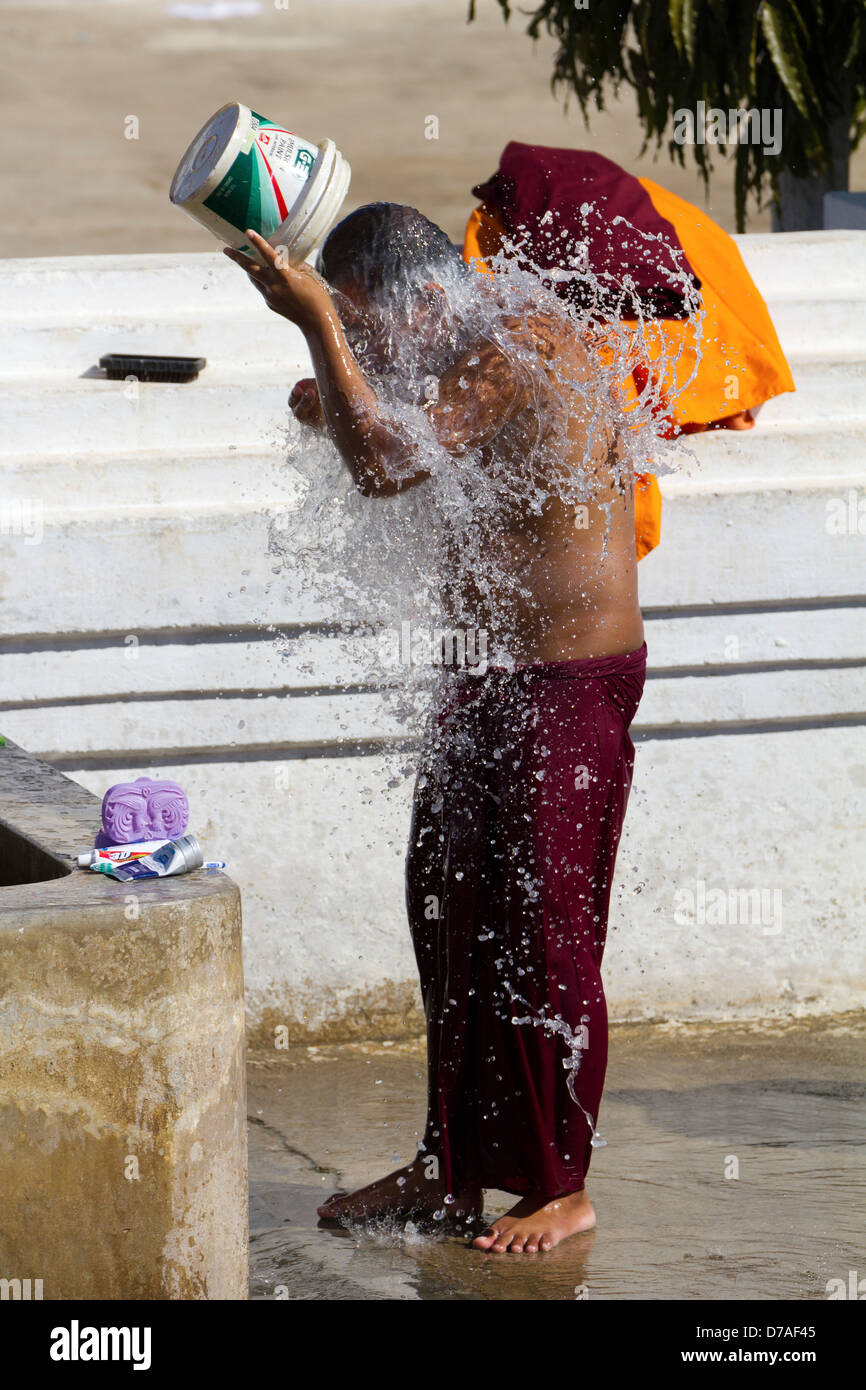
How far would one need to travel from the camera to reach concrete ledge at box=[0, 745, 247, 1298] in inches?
78.6

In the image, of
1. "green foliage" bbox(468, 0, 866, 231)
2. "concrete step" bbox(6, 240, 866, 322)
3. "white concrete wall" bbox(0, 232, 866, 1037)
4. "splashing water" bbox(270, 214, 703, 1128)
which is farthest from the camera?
"green foliage" bbox(468, 0, 866, 231)

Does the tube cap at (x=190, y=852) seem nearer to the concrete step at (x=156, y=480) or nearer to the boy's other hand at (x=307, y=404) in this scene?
the boy's other hand at (x=307, y=404)

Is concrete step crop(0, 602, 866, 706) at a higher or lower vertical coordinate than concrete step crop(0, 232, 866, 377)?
lower

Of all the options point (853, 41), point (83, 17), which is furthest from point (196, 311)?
point (83, 17)

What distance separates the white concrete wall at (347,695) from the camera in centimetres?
Result: 369

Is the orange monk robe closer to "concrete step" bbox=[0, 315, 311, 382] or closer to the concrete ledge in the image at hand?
"concrete step" bbox=[0, 315, 311, 382]

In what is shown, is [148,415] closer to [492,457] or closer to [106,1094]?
[492,457]

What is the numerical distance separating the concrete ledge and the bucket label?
0.99 m

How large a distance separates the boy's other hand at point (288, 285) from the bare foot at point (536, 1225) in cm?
147

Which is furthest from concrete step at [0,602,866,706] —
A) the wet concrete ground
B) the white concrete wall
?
the wet concrete ground

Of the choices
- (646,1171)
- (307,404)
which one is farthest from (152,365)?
(646,1171)

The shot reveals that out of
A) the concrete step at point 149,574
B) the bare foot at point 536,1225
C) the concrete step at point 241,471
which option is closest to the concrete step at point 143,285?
the concrete step at point 241,471

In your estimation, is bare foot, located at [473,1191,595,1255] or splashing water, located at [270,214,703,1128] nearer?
splashing water, located at [270,214,703,1128]

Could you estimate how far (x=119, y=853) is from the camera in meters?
2.23
